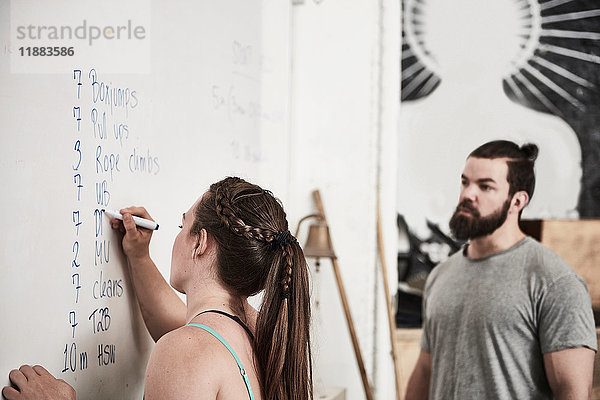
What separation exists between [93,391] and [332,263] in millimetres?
1406

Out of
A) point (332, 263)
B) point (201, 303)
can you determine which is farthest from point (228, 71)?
point (332, 263)

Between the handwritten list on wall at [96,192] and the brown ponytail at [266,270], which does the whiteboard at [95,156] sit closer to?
the handwritten list on wall at [96,192]

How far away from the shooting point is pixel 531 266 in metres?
2.08

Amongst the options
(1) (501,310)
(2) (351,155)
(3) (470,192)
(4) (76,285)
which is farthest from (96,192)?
(2) (351,155)

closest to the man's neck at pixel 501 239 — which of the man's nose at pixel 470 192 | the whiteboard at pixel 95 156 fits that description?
the man's nose at pixel 470 192

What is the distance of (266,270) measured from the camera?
4.01 ft

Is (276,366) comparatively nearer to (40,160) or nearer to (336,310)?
(40,160)

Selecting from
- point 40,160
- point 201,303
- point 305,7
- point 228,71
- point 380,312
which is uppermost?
point 305,7

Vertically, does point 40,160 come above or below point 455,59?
below

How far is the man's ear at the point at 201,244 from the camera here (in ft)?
4.02

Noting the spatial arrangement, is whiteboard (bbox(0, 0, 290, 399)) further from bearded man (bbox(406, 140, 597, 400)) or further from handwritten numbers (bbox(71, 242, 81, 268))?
bearded man (bbox(406, 140, 597, 400))

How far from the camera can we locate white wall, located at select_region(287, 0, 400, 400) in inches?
106

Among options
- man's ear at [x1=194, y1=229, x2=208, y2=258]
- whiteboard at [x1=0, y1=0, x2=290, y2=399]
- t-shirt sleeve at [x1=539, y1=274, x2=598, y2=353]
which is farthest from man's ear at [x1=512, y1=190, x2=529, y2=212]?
man's ear at [x1=194, y1=229, x2=208, y2=258]

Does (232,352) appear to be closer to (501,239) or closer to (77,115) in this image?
(77,115)
